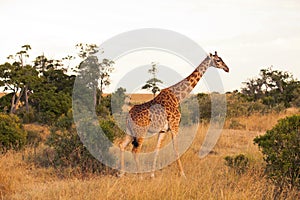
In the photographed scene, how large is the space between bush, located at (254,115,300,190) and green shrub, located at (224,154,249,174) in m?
0.66

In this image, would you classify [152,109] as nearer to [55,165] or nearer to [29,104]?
[55,165]

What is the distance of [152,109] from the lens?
7.16 meters

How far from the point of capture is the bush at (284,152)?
6297 mm

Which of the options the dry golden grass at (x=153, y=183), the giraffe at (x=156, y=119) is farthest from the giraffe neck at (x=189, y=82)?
the dry golden grass at (x=153, y=183)

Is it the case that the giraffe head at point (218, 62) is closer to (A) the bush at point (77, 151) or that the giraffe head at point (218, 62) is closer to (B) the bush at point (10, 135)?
(A) the bush at point (77, 151)

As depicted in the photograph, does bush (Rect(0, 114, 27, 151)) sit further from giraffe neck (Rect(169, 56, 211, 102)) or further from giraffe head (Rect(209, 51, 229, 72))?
giraffe head (Rect(209, 51, 229, 72))

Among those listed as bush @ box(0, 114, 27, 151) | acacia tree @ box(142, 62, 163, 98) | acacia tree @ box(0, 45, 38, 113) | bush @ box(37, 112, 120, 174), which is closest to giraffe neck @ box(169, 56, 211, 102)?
acacia tree @ box(142, 62, 163, 98)

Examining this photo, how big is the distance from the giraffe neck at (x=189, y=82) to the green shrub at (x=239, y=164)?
1.57 meters

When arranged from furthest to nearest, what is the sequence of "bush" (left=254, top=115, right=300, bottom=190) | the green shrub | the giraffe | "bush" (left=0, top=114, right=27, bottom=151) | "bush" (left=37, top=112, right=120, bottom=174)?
"bush" (left=0, top=114, right=27, bottom=151)
"bush" (left=37, top=112, right=120, bottom=174)
the green shrub
the giraffe
"bush" (left=254, top=115, right=300, bottom=190)

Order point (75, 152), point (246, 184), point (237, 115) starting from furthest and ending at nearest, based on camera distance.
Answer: point (237, 115)
point (75, 152)
point (246, 184)

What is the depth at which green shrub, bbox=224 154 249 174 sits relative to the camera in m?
7.37

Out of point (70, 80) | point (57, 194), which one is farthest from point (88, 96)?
point (57, 194)

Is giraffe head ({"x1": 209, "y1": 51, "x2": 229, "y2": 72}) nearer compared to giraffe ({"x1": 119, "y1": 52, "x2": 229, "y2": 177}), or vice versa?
giraffe ({"x1": 119, "y1": 52, "x2": 229, "y2": 177})

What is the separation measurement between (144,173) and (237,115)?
35.0 ft
